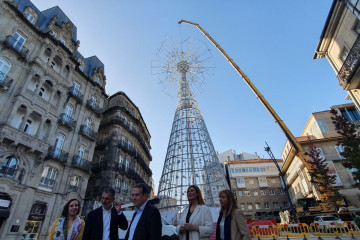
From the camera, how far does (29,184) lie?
1358 cm

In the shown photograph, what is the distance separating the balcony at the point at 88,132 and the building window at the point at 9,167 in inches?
236

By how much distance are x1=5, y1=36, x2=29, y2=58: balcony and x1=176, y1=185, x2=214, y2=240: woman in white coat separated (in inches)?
706

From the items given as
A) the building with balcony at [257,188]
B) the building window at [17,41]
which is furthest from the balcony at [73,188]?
the building with balcony at [257,188]

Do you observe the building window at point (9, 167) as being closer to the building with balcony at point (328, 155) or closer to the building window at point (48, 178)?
the building window at point (48, 178)

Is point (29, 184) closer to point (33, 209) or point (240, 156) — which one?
point (33, 209)

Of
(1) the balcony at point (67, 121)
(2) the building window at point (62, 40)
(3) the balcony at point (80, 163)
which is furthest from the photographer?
(2) the building window at point (62, 40)

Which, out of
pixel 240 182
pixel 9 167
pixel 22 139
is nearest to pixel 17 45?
pixel 22 139

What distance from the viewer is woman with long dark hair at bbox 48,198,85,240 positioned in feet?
12.3

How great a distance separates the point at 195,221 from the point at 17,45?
62.9ft

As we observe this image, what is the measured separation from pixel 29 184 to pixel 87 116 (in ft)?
28.0

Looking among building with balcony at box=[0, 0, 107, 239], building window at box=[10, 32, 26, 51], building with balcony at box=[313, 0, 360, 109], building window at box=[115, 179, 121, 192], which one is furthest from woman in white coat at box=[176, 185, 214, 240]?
building window at box=[115, 179, 121, 192]

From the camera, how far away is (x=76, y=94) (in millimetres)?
19703

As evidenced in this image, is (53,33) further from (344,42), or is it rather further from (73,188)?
(344,42)

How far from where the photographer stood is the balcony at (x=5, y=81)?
528 inches
